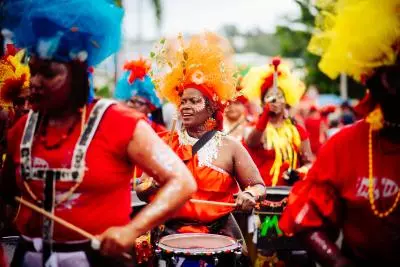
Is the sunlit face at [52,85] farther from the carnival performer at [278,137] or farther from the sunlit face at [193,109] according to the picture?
the carnival performer at [278,137]

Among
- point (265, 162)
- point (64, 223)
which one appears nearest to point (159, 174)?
point (64, 223)

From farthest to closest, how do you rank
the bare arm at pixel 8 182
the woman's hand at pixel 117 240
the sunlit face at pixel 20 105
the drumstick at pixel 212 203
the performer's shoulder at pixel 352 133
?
the drumstick at pixel 212 203, the sunlit face at pixel 20 105, the bare arm at pixel 8 182, the performer's shoulder at pixel 352 133, the woman's hand at pixel 117 240

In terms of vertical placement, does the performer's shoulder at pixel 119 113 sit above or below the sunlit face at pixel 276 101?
above

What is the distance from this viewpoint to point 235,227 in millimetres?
4902

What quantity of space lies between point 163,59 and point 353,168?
9.82 ft

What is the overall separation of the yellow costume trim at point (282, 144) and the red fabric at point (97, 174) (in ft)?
14.3

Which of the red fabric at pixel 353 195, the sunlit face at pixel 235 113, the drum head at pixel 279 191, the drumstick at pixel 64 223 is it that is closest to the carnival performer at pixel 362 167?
the red fabric at pixel 353 195

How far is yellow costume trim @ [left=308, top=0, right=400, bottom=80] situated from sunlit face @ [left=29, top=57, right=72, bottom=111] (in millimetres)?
1402

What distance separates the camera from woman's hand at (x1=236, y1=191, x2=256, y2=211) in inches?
182

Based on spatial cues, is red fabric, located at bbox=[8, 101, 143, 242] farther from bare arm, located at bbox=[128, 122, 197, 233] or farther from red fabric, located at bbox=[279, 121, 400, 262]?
red fabric, located at bbox=[279, 121, 400, 262]

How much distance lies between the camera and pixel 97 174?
2879 mm

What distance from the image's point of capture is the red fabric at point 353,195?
288cm

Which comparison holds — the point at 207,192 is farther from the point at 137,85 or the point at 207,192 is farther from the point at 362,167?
the point at 137,85

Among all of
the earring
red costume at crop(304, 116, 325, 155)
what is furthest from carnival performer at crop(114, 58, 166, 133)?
red costume at crop(304, 116, 325, 155)
